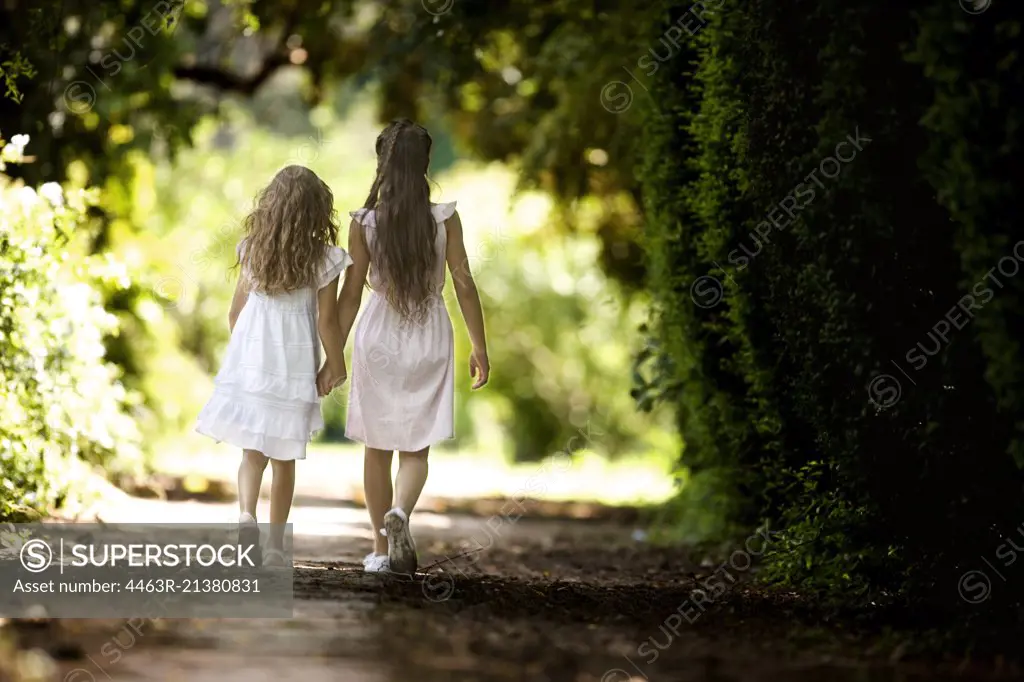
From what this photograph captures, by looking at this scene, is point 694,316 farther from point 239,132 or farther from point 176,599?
point 239,132

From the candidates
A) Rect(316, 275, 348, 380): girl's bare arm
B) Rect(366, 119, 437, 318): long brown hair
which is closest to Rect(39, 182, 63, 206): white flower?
Rect(316, 275, 348, 380): girl's bare arm

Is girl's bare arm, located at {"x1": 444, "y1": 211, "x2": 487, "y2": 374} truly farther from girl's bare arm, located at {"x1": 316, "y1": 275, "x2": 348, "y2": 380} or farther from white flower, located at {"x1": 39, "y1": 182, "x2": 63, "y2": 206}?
white flower, located at {"x1": 39, "y1": 182, "x2": 63, "y2": 206}

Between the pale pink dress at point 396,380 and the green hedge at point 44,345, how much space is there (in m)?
1.89

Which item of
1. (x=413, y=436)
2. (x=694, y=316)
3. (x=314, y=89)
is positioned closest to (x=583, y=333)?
(x=314, y=89)

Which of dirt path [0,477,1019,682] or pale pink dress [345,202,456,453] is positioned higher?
pale pink dress [345,202,456,453]

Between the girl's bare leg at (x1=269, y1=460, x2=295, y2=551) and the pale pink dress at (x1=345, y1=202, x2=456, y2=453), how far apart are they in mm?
359

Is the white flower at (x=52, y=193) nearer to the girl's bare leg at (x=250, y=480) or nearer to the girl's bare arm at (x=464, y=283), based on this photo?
the girl's bare leg at (x=250, y=480)

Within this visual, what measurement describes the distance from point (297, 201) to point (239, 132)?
83.4 feet

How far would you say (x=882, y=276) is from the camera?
518 cm

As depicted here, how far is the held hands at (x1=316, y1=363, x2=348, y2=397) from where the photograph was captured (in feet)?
20.5
